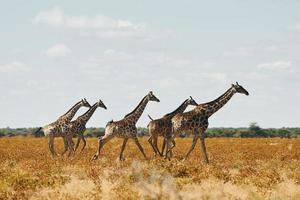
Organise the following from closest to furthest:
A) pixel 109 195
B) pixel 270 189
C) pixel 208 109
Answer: pixel 109 195 → pixel 270 189 → pixel 208 109

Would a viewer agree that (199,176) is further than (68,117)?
No

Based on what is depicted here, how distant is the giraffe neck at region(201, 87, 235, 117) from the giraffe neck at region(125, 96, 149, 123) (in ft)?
9.12

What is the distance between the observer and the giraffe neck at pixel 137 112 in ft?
77.9

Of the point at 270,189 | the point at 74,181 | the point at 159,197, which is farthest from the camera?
the point at 74,181

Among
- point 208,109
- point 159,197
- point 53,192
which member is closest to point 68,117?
point 208,109

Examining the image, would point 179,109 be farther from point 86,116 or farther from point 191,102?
point 86,116

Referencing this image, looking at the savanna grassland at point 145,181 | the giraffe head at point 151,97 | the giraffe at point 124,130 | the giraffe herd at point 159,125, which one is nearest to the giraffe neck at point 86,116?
the giraffe herd at point 159,125

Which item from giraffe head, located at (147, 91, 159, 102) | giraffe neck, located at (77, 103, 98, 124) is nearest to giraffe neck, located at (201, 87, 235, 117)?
giraffe head, located at (147, 91, 159, 102)

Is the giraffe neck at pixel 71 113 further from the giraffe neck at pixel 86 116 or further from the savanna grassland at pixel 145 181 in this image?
the savanna grassland at pixel 145 181

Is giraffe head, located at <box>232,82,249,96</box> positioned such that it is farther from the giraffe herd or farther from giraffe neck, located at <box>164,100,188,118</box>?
giraffe neck, located at <box>164,100,188,118</box>

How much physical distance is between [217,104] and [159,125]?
243cm

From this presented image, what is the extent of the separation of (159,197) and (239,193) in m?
2.70

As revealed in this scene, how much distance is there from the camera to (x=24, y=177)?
16.2 metres

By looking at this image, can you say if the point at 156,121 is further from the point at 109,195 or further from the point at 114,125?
the point at 109,195
